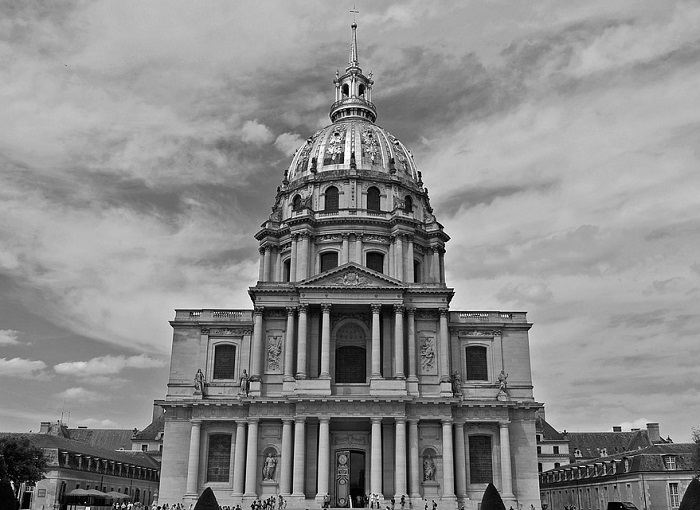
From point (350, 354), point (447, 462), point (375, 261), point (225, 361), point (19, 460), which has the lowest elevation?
point (19, 460)

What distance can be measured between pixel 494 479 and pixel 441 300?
13334mm

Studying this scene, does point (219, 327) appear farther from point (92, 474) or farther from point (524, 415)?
point (524, 415)

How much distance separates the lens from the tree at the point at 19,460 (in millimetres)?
47500

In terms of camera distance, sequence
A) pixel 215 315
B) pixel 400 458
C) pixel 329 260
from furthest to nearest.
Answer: pixel 329 260, pixel 215 315, pixel 400 458

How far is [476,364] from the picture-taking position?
59.8m

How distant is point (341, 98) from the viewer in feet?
269

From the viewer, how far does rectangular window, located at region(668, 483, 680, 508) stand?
187 feet

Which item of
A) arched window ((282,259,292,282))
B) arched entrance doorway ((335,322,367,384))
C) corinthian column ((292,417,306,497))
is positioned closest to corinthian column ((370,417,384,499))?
corinthian column ((292,417,306,497))

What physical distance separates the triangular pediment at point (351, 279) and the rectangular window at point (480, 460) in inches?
502

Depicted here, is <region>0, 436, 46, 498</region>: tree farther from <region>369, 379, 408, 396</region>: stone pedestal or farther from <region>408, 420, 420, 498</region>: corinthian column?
<region>408, 420, 420, 498</region>: corinthian column

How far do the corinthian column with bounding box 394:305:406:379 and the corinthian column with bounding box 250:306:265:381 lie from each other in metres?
9.80

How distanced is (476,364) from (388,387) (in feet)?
27.0

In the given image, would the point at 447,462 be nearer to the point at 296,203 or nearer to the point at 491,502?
the point at 491,502

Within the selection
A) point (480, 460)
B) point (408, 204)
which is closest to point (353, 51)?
point (408, 204)
